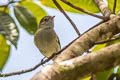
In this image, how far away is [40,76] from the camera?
1.63 m

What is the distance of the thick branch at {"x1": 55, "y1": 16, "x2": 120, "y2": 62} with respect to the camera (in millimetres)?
2119

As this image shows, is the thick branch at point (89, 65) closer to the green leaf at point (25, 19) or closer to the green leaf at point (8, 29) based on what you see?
the green leaf at point (8, 29)

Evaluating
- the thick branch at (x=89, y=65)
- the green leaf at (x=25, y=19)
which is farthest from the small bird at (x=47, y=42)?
the thick branch at (x=89, y=65)

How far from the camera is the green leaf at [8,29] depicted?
209cm

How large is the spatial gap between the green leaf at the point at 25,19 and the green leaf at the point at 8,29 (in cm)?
27

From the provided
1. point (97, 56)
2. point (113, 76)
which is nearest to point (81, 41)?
point (113, 76)

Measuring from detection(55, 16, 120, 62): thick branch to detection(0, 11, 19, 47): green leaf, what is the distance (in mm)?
338

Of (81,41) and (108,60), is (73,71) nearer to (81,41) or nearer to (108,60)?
(108,60)

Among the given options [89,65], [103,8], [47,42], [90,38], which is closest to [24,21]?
[90,38]

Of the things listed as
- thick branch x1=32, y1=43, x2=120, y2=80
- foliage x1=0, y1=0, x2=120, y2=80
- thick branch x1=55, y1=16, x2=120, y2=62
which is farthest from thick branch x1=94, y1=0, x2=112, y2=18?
thick branch x1=32, y1=43, x2=120, y2=80

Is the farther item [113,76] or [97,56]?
[113,76]

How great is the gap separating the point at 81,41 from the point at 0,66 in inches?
35.5

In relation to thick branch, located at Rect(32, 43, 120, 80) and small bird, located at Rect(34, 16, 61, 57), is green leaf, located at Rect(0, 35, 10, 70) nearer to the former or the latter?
thick branch, located at Rect(32, 43, 120, 80)

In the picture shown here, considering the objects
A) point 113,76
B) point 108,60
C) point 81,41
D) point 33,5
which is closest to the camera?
point 108,60
